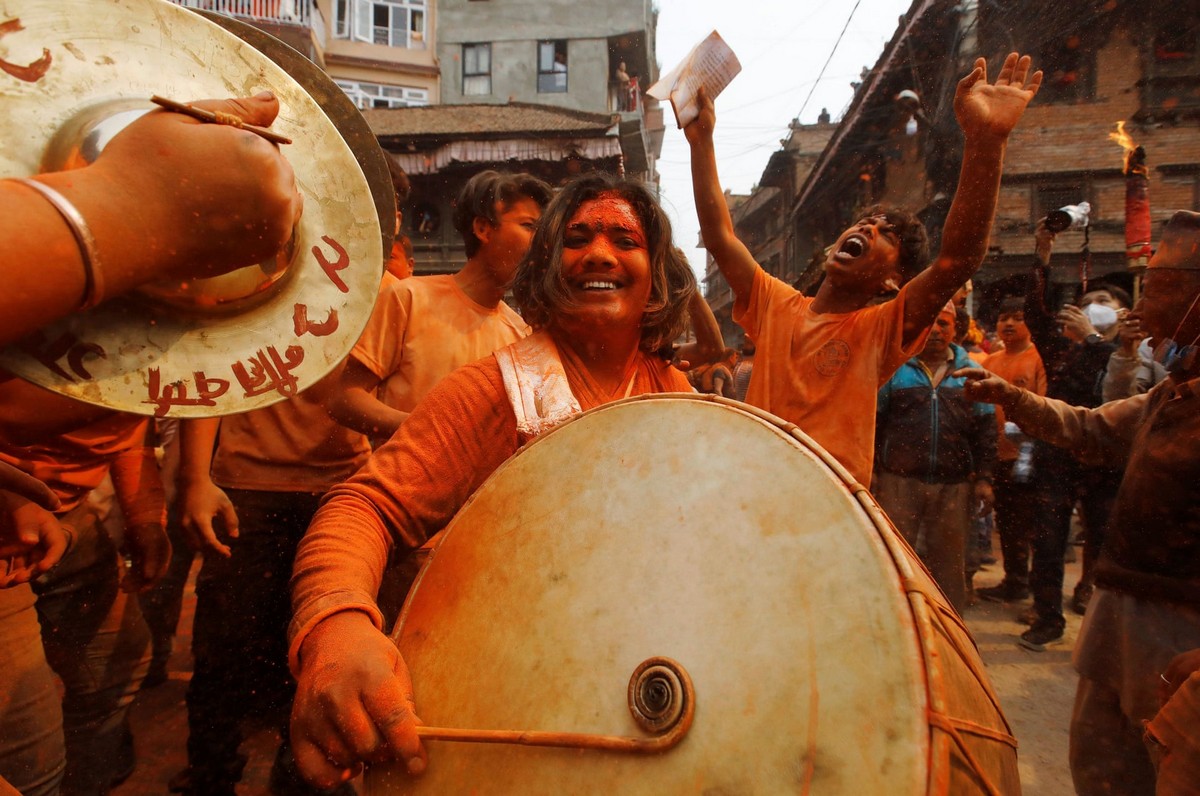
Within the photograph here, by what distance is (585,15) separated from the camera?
89.1 feet

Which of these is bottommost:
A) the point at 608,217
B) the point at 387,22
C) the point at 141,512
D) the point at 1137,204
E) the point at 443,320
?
the point at 141,512

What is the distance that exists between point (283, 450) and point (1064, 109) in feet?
63.3

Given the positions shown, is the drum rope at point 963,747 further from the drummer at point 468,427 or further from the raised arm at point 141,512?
the raised arm at point 141,512

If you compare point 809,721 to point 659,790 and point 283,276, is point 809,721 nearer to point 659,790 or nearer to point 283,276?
point 659,790

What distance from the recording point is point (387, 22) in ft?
93.0

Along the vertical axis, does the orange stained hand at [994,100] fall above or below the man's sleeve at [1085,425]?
above

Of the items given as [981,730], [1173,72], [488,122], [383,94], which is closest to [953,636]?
[981,730]

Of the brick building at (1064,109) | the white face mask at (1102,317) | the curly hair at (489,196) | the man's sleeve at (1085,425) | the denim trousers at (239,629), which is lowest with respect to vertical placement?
the denim trousers at (239,629)

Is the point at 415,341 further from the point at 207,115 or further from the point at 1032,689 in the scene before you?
the point at 1032,689

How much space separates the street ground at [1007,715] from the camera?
2973 mm

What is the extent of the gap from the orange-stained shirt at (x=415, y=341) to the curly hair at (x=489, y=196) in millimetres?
411

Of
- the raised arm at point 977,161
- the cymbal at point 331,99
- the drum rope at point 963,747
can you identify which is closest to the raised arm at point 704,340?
the raised arm at point 977,161

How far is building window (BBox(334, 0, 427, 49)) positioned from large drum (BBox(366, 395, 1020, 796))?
104ft

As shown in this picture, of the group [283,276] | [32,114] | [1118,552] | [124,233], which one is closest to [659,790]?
[124,233]
